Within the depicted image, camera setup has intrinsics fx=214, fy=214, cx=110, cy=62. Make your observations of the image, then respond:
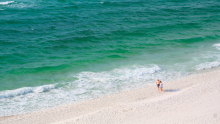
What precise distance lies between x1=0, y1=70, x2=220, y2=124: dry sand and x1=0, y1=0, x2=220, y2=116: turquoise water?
4.19 feet

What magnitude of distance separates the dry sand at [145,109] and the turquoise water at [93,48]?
4.19ft

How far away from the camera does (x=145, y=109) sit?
559 inches

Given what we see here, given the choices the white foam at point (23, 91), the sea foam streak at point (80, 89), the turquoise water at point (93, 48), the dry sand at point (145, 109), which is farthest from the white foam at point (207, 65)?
the white foam at point (23, 91)

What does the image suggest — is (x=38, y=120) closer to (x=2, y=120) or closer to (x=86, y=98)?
(x=2, y=120)

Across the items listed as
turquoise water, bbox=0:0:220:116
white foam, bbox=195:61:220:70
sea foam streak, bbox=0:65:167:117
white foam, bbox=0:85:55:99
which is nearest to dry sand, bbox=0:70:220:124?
sea foam streak, bbox=0:65:167:117

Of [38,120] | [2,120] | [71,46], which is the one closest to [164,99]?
[38,120]

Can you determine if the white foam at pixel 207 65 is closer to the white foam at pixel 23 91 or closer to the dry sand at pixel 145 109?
the dry sand at pixel 145 109

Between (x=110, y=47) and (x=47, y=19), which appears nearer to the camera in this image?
(x=110, y=47)

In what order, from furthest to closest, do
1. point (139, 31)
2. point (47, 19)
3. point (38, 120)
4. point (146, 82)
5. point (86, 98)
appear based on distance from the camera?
1. point (47, 19)
2. point (139, 31)
3. point (146, 82)
4. point (86, 98)
5. point (38, 120)

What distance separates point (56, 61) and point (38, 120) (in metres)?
9.69

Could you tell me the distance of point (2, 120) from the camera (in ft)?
46.3

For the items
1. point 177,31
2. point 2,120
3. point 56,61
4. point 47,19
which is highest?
point 47,19

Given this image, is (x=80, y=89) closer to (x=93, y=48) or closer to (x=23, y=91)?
(x=23, y=91)

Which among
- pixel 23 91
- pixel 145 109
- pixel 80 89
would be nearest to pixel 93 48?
pixel 80 89
